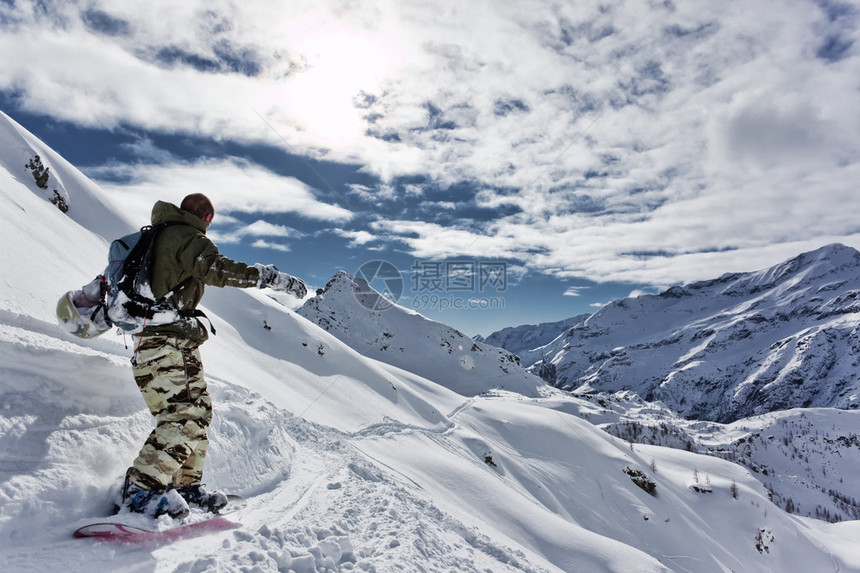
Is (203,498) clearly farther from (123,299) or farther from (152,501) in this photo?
(123,299)

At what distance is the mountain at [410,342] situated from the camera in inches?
4122

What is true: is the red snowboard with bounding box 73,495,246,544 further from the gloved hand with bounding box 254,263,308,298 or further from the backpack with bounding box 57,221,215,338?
the gloved hand with bounding box 254,263,308,298

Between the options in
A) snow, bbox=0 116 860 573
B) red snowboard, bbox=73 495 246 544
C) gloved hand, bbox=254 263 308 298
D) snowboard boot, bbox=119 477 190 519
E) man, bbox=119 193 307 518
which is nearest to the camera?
red snowboard, bbox=73 495 246 544

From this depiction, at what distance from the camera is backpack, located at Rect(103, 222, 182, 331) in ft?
13.2

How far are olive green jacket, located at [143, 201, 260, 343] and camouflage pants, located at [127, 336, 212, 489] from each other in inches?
7.2

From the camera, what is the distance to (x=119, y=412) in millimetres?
4668

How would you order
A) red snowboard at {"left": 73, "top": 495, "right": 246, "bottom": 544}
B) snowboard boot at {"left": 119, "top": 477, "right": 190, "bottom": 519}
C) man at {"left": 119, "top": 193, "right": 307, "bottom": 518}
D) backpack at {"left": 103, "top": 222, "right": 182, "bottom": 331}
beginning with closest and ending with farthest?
red snowboard at {"left": 73, "top": 495, "right": 246, "bottom": 544} < snowboard boot at {"left": 119, "top": 477, "right": 190, "bottom": 519} < man at {"left": 119, "top": 193, "right": 307, "bottom": 518} < backpack at {"left": 103, "top": 222, "right": 182, "bottom": 331}

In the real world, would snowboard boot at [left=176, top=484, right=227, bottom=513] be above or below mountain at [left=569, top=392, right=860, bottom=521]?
below

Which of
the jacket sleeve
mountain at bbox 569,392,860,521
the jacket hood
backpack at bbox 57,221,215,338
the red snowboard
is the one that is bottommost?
the red snowboard

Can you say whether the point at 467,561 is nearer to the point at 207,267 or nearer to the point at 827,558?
the point at 207,267

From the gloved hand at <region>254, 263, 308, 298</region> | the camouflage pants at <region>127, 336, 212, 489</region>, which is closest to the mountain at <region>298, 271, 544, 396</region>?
the gloved hand at <region>254, 263, 308, 298</region>

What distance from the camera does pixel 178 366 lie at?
4195 millimetres

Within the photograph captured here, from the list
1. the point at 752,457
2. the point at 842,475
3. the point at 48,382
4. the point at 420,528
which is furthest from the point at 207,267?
the point at 842,475

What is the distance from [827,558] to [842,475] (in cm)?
19713
